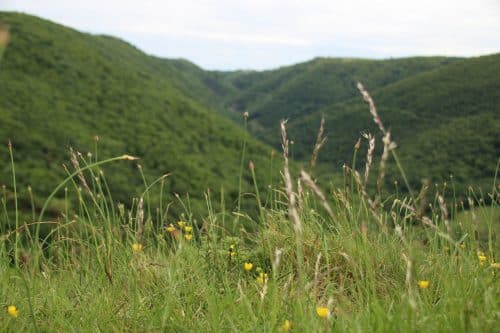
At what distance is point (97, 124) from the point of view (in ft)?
147

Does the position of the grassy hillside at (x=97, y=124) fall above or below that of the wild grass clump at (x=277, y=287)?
below

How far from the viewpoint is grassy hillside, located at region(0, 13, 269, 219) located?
1388 inches

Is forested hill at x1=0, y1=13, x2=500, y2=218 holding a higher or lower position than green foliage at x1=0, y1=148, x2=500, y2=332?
lower

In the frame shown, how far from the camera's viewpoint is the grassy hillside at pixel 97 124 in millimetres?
35250

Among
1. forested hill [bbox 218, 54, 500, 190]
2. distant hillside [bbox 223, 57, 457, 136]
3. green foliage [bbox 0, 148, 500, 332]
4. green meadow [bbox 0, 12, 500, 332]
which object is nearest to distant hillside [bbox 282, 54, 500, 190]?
forested hill [bbox 218, 54, 500, 190]

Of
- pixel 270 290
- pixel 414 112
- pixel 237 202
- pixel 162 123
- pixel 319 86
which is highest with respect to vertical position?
pixel 270 290

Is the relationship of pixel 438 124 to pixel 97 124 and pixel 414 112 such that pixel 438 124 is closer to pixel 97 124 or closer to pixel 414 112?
pixel 414 112

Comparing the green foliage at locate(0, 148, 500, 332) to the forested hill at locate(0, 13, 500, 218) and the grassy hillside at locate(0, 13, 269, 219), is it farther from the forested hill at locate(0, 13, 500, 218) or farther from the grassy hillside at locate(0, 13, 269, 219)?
the grassy hillside at locate(0, 13, 269, 219)

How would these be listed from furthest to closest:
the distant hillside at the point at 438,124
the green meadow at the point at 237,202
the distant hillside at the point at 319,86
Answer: the distant hillside at the point at 319,86 → the distant hillside at the point at 438,124 → the green meadow at the point at 237,202

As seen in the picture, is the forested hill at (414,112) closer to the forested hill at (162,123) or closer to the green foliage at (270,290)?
the forested hill at (162,123)

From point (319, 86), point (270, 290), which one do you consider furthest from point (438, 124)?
point (270, 290)

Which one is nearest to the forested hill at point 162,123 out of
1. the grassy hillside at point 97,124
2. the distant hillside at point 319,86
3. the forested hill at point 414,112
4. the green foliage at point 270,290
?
the grassy hillside at point 97,124

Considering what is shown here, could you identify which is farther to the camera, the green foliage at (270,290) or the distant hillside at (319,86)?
the distant hillside at (319,86)

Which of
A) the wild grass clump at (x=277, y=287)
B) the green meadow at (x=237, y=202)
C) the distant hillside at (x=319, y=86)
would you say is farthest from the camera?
the distant hillside at (x=319, y=86)
